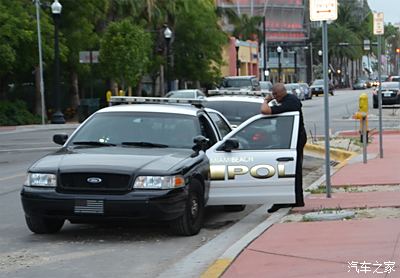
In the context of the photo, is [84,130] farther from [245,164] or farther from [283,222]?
[283,222]

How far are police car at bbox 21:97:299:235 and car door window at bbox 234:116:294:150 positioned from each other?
1cm

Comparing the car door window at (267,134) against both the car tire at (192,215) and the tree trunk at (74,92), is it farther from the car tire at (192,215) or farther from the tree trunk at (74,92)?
the tree trunk at (74,92)

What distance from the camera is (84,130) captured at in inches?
393

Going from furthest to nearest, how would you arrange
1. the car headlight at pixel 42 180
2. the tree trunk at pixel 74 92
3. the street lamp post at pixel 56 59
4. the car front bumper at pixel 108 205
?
the tree trunk at pixel 74 92, the street lamp post at pixel 56 59, the car headlight at pixel 42 180, the car front bumper at pixel 108 205

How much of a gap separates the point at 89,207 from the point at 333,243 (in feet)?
8.83

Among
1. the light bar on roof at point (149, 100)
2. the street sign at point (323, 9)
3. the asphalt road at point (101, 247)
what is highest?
the street sign at point (323, 9)

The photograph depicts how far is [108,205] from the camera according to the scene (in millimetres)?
8312

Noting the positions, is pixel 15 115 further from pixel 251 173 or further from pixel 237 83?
pixel 251 173

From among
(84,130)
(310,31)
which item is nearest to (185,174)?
(84,130)

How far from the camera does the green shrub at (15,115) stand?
124ft

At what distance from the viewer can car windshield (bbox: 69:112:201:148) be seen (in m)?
9.59

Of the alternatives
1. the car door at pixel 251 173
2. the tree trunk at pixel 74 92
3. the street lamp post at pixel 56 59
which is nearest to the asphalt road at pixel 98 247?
the car door at pixel 251 173

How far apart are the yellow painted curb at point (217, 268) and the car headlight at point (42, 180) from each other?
90.0 inches

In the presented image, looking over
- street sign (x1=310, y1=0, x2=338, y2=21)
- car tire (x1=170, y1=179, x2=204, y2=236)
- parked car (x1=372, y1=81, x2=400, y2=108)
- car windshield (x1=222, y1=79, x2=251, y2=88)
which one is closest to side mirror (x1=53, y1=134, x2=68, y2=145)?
car tire (x1=170, y1=179, x2=204, y2=236)
